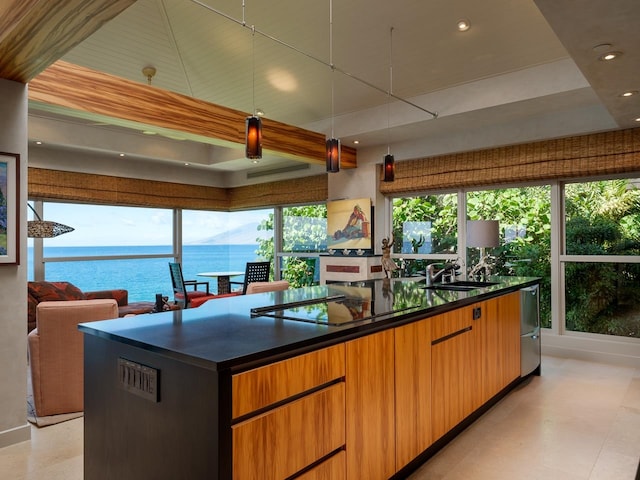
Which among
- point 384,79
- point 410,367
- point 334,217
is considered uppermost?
point 384,79

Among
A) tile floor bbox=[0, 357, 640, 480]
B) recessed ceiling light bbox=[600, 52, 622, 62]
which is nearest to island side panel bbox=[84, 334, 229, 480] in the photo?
tile floor bbox=[0, 357, 640, 480]

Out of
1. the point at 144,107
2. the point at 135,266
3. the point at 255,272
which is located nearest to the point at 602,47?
the point at 144,107

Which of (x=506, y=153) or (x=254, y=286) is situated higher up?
(x=506, y=153)

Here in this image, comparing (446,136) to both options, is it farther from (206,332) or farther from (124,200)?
(124,200)

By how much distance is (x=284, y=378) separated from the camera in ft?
5.37

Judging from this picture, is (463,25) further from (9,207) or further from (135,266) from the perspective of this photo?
(135,266)

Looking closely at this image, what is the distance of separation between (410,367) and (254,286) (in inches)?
106

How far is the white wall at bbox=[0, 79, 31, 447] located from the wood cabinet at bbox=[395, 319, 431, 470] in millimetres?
2443

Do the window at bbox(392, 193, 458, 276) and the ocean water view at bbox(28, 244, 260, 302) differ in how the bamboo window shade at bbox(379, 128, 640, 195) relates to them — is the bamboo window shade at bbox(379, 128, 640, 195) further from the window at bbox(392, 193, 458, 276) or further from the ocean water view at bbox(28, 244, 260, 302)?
the ocean water view at bbox(28, 244, 260, 302)

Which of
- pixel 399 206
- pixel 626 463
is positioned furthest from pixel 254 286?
pixel 626 463

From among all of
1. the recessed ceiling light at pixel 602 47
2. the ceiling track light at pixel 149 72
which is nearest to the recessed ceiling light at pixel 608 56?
the recessed ceiling light at pixel 602 47

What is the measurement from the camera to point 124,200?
727cm

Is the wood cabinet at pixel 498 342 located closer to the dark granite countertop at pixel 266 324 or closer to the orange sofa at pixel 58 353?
the dark granite countertop at pixel 266 324

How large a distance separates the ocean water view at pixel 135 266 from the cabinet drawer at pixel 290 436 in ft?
21.1
